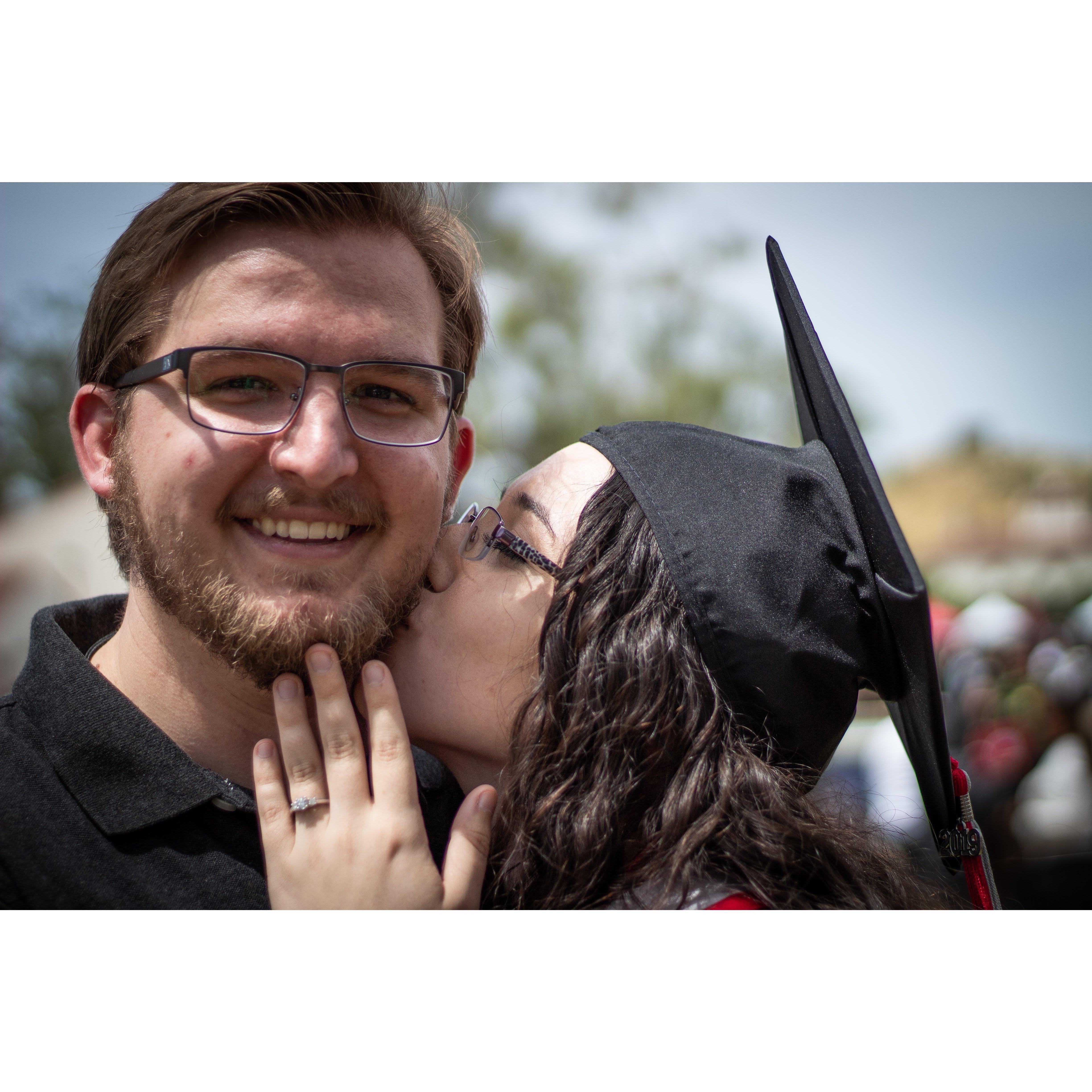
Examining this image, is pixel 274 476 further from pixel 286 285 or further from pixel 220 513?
pixel 286 285

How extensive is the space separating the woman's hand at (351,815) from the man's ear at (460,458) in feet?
2.35

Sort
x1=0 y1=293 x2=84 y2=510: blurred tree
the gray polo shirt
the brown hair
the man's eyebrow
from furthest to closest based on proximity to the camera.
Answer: x1=0 y1=293 x2=84 y2=510: blurred tree, the man's eyebrow, the brown hair, the gray polo shirt

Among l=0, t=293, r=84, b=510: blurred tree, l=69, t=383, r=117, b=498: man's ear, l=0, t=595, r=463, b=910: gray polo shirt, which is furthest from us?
l=0, t=293, r=84, b=510: blurred tree

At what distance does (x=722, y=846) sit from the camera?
194cm

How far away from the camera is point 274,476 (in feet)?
6.30

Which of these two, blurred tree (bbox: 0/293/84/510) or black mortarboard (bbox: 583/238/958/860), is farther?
blurred tree (bbox: 0/293/84/510)

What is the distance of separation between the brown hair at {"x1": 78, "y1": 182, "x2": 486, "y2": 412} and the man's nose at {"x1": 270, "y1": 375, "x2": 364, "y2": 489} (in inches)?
17.3

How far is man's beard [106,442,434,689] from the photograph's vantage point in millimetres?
1941

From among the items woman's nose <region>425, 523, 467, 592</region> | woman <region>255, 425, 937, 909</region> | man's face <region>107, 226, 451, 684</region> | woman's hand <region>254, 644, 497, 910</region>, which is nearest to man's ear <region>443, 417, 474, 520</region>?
woman's nose <region>425, 523, 467, 592</region>

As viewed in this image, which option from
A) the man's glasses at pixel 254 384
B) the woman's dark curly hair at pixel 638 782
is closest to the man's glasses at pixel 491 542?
the woman's dark curly hair at pixel 638 782

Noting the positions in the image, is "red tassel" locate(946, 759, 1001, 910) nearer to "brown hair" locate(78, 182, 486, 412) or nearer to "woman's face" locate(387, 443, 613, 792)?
"woman's face" locate(387, 443, 613, 792)

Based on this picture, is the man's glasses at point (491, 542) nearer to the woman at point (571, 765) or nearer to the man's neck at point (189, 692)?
the woman at point (571, 765)

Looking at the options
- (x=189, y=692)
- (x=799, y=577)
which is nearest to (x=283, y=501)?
(x=189, y=692)

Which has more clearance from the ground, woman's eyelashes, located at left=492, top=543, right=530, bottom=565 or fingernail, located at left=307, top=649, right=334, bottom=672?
woman's eyelashes, located at left=492, top=543, right=530, bottom=565
